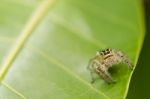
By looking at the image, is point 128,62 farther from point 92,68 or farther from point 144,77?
point 144,77

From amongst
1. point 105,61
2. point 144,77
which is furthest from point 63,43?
point 144,77

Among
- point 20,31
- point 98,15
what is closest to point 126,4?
point 98,15

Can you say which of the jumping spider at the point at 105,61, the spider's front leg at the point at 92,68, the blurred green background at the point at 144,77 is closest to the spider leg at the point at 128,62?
the jumping spider at the point at 105,61

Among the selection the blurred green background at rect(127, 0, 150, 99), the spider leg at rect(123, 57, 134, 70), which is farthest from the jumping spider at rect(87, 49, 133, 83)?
the blurred green background at rect(127, 0, 150, 99)

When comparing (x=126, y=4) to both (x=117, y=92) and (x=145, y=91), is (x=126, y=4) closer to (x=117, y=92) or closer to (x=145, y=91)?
(x=145, y=91)

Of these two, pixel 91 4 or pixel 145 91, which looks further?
pixel 91 4

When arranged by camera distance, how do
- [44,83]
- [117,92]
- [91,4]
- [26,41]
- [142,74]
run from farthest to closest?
[91,4] < [142,74] < [26,41] < [44,83] < [117,92]
